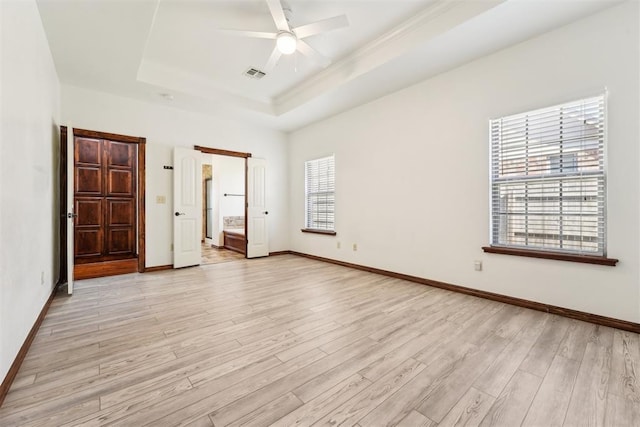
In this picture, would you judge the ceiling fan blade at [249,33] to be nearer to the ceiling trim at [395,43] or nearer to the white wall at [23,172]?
the ceiling trim at [395,43]

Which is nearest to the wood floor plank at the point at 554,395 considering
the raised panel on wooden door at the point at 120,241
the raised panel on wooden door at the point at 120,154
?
the raised panel on wooden door at the point at 120,241

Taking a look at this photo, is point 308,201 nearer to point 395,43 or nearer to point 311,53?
point 311,53

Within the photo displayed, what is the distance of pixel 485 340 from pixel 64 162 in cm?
526

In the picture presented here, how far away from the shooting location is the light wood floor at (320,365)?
1.37m

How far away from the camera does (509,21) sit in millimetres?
2545

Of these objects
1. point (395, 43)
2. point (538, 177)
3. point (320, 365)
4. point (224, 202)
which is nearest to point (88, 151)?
point (224, 202)

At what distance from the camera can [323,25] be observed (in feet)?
8.41

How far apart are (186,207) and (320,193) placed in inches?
97.3

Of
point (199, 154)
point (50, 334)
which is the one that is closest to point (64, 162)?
point (199, 154)

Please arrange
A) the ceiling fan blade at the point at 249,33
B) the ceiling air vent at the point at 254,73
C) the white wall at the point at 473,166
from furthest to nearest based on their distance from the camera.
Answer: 1. the ceiling air vent at the point at 254,73
2. the ceiling fan blade at the point at 249,33
3. the white wall at the point at 473,166

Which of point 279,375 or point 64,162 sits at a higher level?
point 64,162

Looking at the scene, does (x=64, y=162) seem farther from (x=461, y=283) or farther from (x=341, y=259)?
(x=461, y=283)

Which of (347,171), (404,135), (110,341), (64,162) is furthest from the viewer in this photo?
(347,171)

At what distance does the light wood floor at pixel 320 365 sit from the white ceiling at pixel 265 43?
277 cm
